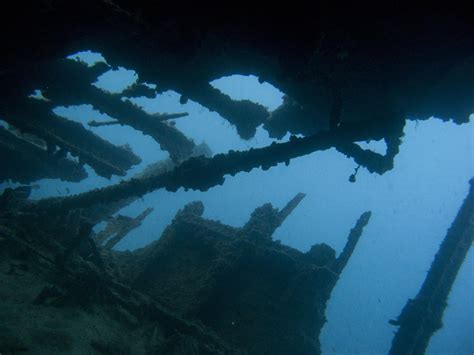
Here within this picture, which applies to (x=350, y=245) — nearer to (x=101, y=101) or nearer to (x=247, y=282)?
(x=247, y=282)

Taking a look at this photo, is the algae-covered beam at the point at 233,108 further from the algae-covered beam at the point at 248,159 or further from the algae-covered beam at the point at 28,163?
the algae-covered beam at the point at 28,163

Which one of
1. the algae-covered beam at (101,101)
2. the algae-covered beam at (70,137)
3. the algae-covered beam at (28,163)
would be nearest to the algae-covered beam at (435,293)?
the algae-covered beam at (101,101)

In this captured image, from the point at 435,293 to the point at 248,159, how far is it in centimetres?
932

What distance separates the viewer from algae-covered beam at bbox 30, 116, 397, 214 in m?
5.14

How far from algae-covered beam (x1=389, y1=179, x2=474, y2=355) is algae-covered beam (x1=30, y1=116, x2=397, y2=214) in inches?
292

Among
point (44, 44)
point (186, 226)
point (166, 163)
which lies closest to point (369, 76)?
point (44, 44)

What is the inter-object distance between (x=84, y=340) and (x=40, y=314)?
0.92 metres

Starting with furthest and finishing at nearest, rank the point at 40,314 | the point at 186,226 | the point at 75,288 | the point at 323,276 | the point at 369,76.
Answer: the point at 186,226
the point at 323,276
the point at 75,288
the point at 40,314
the point at 369,76

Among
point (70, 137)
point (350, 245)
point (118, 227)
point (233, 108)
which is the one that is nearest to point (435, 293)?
point (350, 245)

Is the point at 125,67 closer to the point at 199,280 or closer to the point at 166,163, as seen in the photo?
the point at 199,280

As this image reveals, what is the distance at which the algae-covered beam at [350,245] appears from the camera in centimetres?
1375

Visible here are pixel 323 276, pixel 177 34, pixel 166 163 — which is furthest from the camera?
pixel 166 163

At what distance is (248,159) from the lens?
583cm

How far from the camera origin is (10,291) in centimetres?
640
